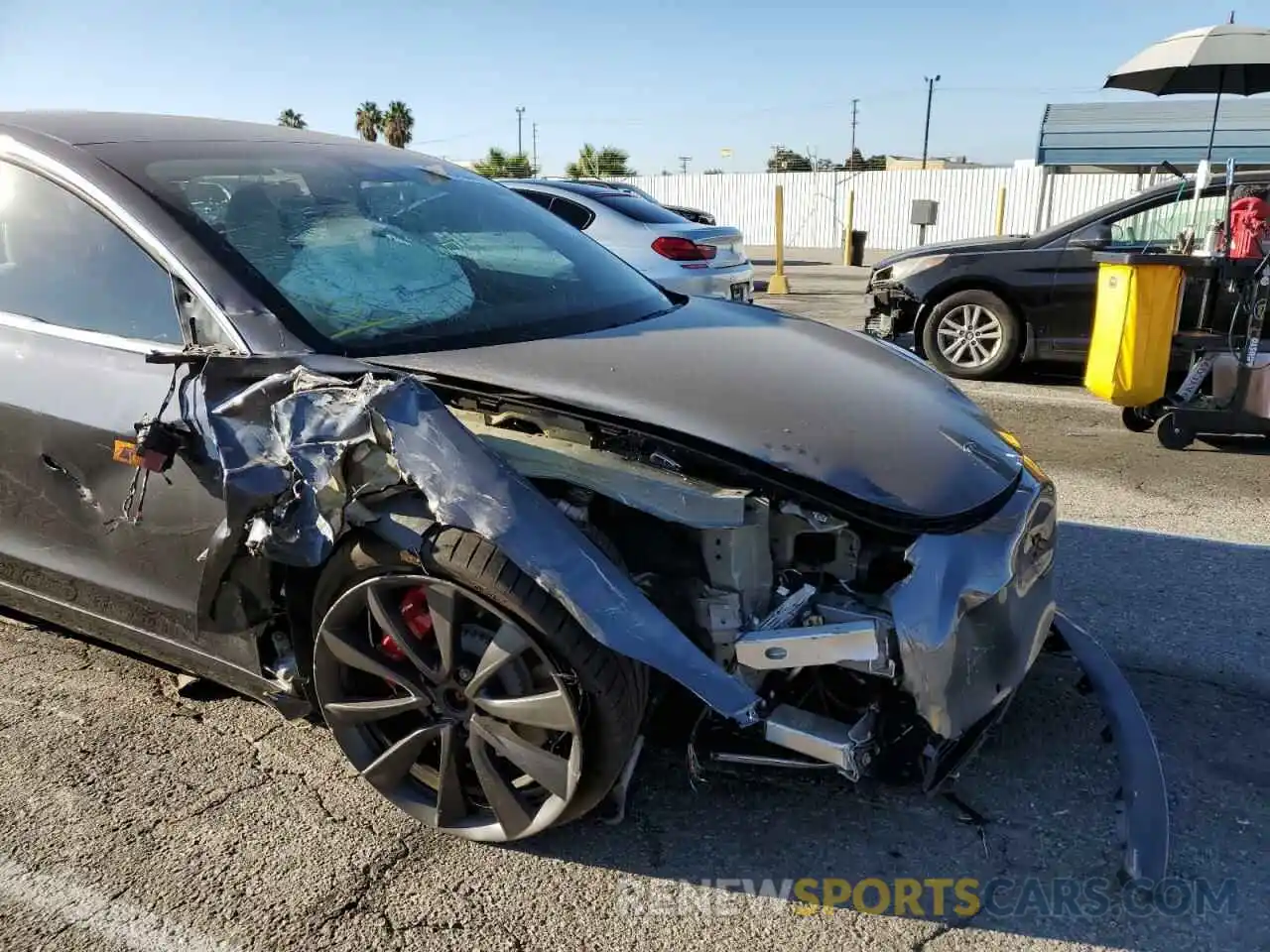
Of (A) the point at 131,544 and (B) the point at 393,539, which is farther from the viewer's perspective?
(A) the point at 131,544

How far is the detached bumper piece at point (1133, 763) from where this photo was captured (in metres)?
2.30

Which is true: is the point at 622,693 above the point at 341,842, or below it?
above

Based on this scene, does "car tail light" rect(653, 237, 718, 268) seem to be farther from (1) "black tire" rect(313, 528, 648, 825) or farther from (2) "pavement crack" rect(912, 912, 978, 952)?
(2) "pavement crack" rect(912, 912, 978, 952)

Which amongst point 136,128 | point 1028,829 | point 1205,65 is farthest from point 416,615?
point 1205,65

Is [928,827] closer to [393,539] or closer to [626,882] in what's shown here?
[626,882]

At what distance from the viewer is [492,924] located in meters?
2.17

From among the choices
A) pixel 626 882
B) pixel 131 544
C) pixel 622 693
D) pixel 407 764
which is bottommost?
pixel 626 882

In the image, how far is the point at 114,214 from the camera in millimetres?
2615

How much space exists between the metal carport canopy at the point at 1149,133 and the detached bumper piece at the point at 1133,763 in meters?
24.9

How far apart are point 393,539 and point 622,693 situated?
622 mm

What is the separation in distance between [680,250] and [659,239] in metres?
0.20

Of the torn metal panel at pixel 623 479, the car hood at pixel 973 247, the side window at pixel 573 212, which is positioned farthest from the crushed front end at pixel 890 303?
the torn metal panel at pixel 623 479

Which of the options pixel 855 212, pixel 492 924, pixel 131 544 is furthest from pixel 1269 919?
pixel 855 212

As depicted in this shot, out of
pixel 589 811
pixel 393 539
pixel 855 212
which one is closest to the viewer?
pixel 393 539
